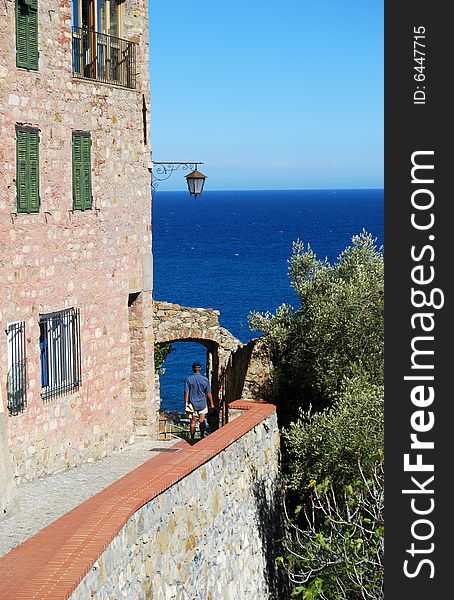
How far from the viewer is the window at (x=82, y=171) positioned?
53.4ft

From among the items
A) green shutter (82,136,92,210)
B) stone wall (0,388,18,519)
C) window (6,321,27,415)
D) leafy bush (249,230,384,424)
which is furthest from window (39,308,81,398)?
leafy bush (249,230,384,424)

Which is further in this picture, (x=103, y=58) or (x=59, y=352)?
(x=103, y=58)

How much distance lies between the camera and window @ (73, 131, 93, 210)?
16.3 meters

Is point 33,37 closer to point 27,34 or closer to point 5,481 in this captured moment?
point 27,34

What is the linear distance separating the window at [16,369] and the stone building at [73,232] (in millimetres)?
25

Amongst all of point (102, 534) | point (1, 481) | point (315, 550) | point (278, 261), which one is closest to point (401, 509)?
point (102, 534)

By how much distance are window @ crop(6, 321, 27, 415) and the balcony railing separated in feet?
14.3

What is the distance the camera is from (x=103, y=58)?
57.6ft

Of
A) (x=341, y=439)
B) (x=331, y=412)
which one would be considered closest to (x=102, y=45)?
(x=331, y=412)

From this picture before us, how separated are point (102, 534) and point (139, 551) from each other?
45.2 inches

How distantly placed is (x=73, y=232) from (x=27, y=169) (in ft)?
5.36

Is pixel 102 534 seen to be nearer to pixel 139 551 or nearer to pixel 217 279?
pixel 139 551

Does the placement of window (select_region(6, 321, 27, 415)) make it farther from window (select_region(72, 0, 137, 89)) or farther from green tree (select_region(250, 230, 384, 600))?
window (select_region(72, 0, 137, 89))

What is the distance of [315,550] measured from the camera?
1337 centimetres
